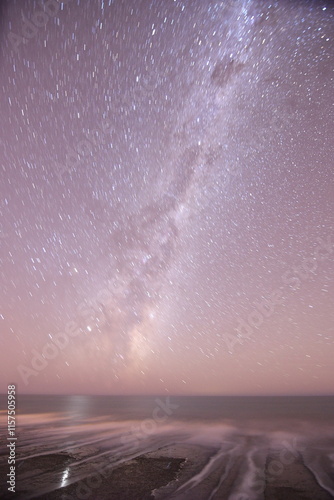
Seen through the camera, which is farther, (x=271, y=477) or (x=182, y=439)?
(x=182, y=439)

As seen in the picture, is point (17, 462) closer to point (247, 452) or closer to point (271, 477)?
point (271, 477)

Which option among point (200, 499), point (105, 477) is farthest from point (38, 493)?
point (200, 499)

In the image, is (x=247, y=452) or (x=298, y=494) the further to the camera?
(x=247, y=452)

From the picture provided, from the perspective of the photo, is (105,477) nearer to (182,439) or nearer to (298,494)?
(298,494)

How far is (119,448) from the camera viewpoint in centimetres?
1548

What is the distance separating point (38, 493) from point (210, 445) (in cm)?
1178

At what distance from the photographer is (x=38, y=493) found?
27.2 ft

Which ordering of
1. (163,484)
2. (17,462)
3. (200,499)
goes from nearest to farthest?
(200,499) → (163,484) → (17,462)

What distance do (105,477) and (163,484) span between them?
2.05 metres

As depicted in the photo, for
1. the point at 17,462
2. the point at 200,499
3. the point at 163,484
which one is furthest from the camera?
the point at 17,462

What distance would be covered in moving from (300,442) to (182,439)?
24.2 feet

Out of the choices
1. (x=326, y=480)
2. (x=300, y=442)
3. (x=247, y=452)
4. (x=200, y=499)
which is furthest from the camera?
(x=300, y=442)

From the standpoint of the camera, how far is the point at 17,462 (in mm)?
11445

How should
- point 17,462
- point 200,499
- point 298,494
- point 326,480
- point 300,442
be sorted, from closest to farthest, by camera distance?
point 200,499 < point 298,494 < point 326,480 < point 17,462 < point 300,442
